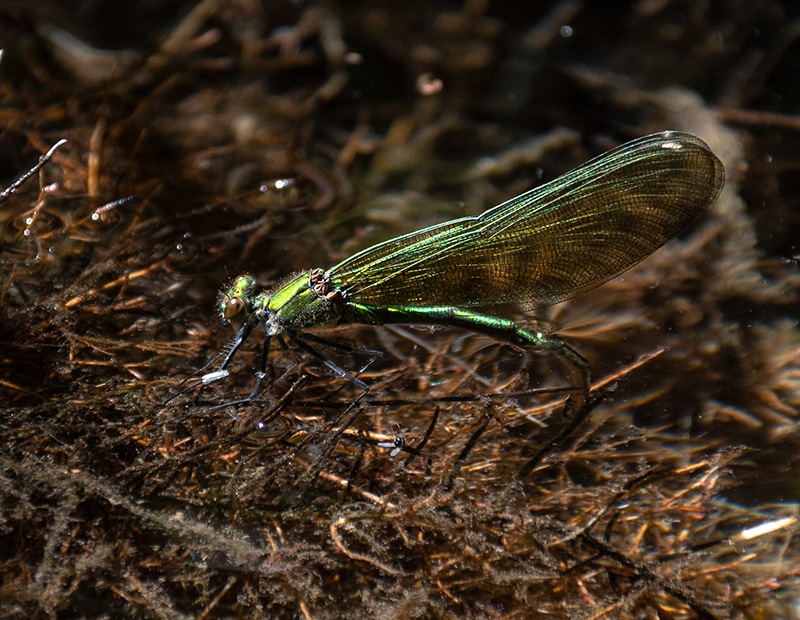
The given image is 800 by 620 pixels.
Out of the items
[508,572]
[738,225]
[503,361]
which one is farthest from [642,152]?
[508,572]

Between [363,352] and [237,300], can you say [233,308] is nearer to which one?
[237,300]

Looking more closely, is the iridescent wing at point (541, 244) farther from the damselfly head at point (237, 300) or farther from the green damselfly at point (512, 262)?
the damselfly head at point (237, 300)

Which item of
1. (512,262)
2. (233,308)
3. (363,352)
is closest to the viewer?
(233,308)

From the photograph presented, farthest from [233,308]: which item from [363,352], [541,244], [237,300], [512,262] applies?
[541,244]

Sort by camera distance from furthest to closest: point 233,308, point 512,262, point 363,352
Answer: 1. point 512,262
2. point 363,352
3. point 233,308

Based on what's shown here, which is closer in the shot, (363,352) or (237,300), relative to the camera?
(237,300)

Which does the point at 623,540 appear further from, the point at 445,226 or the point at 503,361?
the point at 445,226

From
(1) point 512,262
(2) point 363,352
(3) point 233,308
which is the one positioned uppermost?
(3) point 233,308

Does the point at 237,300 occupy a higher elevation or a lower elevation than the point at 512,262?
higher

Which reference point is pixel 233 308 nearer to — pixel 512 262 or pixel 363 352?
pixel 363 352
